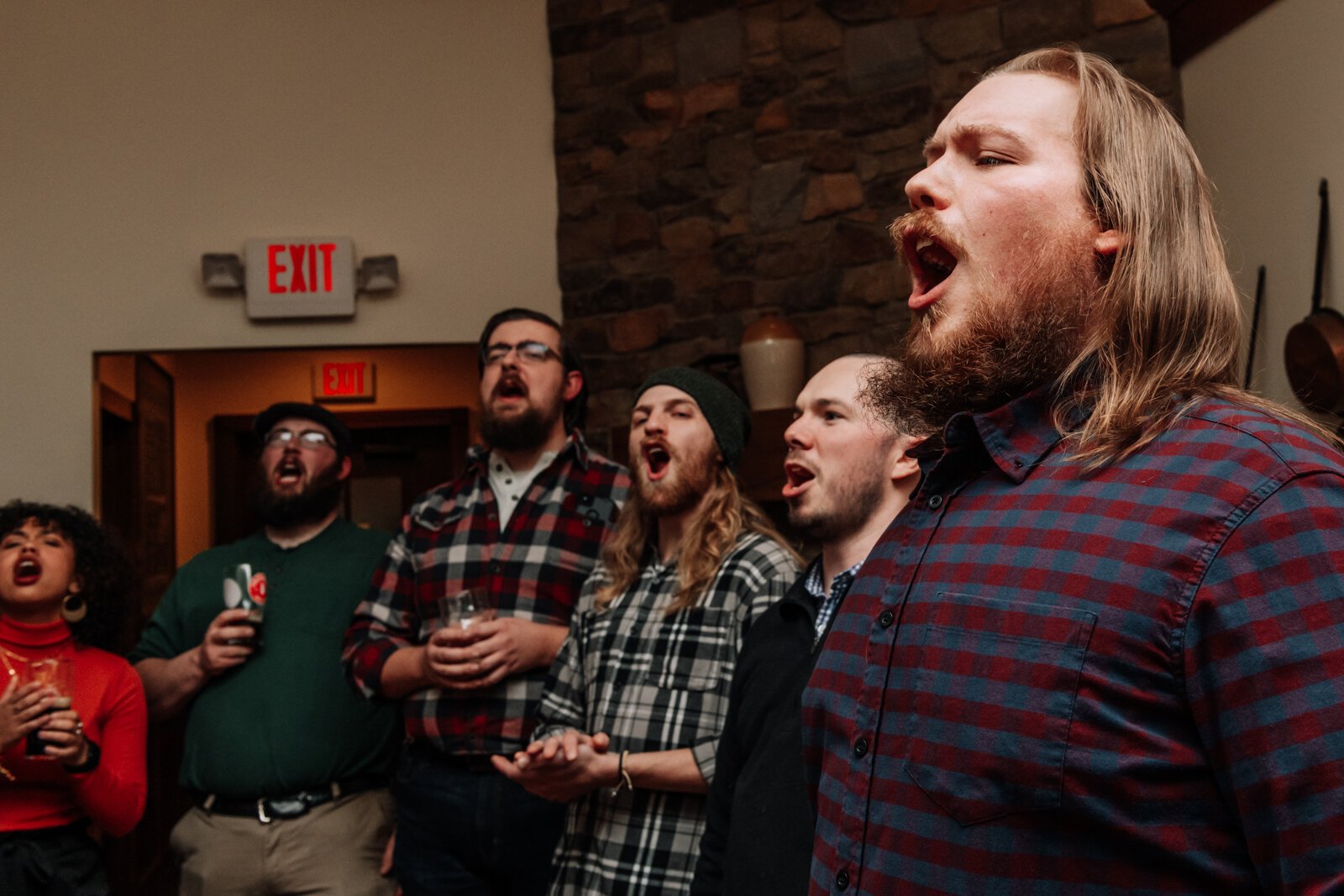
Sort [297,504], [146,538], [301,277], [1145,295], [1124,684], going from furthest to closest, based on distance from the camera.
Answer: [146,538]
[301,277]
[297,504]
[1145,295]
[1124,684]

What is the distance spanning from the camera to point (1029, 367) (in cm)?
98

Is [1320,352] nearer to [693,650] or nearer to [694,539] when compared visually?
[694,539]

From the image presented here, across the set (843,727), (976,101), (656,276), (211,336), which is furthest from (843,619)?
(211,336)

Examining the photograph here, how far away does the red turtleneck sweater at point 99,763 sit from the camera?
2307 mm

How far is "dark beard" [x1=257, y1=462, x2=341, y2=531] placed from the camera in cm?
286

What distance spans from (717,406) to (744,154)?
2.13m

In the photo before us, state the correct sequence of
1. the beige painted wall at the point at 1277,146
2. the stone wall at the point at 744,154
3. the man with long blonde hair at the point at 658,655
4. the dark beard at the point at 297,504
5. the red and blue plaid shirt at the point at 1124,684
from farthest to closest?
the stone wall at the point at 744,154 → the beige painted wall at the point at 1277,146 → the dark beard at the point at 297,504 → the man with long blonde hair at the point at 658,655 → the red and blue plaid shirt at the point at 1124,684

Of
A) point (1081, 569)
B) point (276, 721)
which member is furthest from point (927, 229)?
point (276, 721)

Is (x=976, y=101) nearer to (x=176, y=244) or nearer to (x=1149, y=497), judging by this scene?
(x=1149, y=497)

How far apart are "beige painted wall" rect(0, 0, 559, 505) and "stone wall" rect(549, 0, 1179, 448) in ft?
0.70

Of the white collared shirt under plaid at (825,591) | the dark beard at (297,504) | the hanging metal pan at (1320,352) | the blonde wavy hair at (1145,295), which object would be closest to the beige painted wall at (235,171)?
the dark beard at (297,504)

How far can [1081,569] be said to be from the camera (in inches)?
32.6

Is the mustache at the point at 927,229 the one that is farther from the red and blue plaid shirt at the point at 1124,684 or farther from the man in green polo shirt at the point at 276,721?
the man in green polo shirt at the point at 276,721

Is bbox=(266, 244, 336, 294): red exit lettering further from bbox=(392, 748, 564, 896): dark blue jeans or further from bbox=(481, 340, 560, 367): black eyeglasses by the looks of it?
bbox=(392, 748, 564, 896): dark blue jeans
